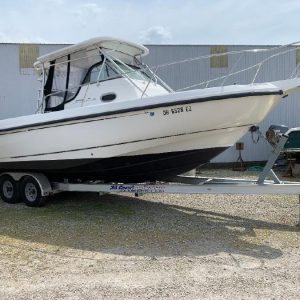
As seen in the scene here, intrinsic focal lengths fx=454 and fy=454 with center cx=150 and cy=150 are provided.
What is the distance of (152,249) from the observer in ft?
17.6

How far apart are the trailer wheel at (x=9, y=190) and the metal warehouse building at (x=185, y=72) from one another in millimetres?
5329

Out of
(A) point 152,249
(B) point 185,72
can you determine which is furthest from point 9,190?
(B) point 185,72

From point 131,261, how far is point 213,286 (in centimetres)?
109

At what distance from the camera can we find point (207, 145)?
6750 mm

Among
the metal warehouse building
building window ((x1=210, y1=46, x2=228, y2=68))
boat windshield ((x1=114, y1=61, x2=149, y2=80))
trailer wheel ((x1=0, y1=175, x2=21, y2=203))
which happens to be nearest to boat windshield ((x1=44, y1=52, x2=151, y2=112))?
boat windshield ((x1=114, y1=61, x2=149, y2=80))

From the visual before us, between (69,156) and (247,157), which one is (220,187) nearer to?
(69,156)

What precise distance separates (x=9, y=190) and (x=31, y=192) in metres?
0.60

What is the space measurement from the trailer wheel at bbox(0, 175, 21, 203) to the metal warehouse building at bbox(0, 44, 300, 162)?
17.5ft

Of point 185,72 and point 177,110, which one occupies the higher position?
point 185,72

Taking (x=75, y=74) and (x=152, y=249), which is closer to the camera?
(x=152, y=249)

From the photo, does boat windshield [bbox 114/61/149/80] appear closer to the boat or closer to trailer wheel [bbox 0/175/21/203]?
the boat

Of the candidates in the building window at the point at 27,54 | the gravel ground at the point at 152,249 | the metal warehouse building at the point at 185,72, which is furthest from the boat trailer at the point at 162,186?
the building window at the point at 27,54

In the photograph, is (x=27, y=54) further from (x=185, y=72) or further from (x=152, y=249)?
(x=152, y=249)

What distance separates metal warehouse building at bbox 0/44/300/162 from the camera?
44.6ft
